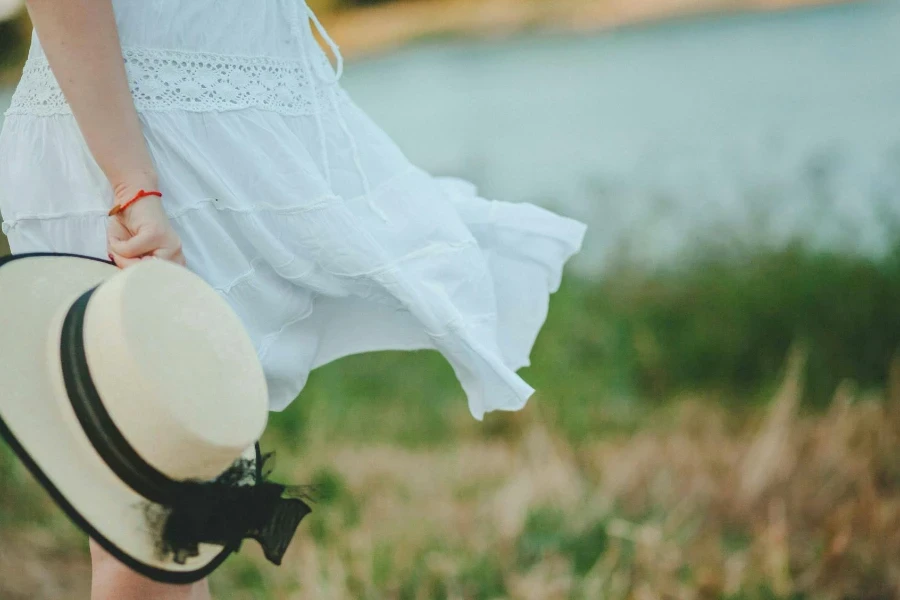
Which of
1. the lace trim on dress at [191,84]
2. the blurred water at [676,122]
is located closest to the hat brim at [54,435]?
the lace trim on dress at [191,84]

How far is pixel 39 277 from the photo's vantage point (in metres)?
1.07

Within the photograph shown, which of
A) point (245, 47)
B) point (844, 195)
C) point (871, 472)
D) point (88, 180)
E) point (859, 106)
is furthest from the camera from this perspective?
point (859, 106)

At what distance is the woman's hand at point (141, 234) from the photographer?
109 cm

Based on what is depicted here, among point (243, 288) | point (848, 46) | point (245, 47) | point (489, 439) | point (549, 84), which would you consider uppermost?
point (245, 47)

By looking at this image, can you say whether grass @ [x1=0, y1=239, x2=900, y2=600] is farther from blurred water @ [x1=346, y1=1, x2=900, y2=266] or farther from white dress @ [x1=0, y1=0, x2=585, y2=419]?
white dress @ [x1=0, y1=0, x2=585, y2=419]

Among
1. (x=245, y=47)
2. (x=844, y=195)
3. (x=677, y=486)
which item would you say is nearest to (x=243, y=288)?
(x=245, y=47)

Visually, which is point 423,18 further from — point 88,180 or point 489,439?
point 88,180

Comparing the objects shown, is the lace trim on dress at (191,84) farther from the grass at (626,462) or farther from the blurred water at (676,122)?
the blurred water at (676,122)

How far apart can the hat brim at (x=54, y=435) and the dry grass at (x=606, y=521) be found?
151cm

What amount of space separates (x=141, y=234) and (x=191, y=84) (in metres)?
0.25

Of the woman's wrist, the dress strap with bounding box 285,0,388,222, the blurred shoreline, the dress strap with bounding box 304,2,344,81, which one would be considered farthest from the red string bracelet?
the blurred shoreline

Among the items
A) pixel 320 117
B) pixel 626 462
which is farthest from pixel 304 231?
pixel 626 462

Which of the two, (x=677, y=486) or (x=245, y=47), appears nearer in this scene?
(x=245, y=47)

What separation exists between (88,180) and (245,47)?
30 cm
